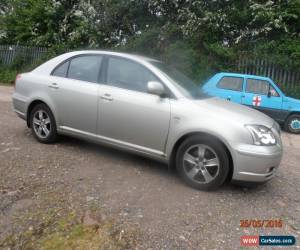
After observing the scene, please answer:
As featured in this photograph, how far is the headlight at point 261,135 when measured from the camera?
4043 mm

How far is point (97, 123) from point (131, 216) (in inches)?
72.3

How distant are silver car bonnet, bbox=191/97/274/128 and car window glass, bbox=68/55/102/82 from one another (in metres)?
1.67

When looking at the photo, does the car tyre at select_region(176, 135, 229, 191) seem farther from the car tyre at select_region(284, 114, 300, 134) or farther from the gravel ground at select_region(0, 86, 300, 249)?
the car tyre at select_region(284, 114, 300, 134)

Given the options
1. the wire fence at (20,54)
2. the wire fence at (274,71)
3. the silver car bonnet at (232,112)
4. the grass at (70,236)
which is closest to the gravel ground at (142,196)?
the grass at (70,236)

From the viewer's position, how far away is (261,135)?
13.4 ft

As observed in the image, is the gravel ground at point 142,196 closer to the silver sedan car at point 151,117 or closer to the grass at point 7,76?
the silver sedan car at point 151,117

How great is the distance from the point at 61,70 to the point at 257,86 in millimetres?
6571

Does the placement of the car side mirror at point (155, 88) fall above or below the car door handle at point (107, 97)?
above

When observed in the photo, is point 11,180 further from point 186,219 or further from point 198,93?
point 198,93

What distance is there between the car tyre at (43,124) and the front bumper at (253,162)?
304 cm

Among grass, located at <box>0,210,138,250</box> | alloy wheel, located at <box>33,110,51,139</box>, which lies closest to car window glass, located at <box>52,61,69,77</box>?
alloy wheel, located at <box>33,110,51,139</box>

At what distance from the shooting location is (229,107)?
457cm

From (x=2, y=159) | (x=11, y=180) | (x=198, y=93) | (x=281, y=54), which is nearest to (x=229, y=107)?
(x=198, y=93)

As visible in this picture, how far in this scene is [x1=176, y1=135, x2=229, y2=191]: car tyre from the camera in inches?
163
